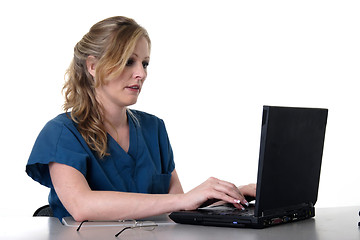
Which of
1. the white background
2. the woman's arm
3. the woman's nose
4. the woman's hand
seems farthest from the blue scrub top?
the white background

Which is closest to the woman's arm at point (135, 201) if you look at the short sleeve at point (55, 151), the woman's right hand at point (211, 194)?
the woman's right hand at point (211, 194)

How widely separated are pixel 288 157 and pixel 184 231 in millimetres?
333

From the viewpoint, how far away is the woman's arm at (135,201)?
147cm

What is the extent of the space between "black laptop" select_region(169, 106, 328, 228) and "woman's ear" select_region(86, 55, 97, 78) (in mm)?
725

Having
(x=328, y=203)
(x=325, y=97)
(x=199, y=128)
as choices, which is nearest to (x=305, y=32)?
(x=325, y=97)

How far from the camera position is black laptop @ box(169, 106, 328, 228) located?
1.28m

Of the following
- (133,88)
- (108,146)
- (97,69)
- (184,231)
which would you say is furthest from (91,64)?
(184,231)

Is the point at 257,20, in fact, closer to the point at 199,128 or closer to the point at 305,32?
the point at 305,32

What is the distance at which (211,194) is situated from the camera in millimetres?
1452

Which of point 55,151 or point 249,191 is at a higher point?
point 55,151

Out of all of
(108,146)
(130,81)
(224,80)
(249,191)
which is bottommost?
(249,191)

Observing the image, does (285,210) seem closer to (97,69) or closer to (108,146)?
(108,146)

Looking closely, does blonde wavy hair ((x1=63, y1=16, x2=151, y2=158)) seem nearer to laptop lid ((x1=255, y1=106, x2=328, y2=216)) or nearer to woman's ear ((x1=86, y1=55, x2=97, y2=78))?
woman's ear ((x1=86, y1=55, x2=97, y2=78))

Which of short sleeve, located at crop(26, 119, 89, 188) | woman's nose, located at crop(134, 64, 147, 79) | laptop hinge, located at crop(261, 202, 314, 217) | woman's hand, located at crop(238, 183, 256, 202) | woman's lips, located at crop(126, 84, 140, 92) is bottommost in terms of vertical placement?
woman's hand, located at crop(238, 183, 256, 202)
